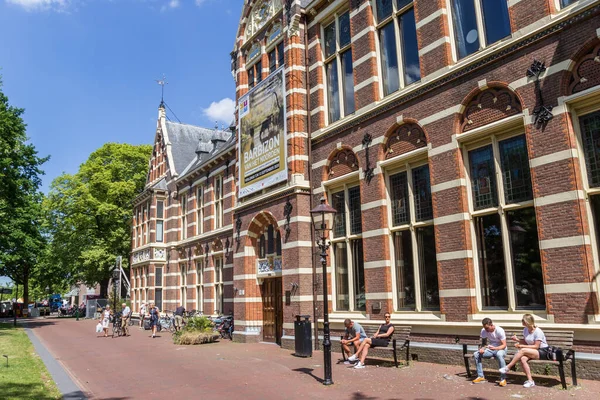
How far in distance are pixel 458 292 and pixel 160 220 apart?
23.7 m

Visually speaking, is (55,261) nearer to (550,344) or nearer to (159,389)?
(159,389)

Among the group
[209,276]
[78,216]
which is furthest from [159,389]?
[78,216]

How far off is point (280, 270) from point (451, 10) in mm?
9841

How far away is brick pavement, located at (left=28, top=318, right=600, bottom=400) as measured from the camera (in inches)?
339

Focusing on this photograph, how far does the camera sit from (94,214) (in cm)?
3953

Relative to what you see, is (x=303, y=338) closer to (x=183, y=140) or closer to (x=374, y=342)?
(x=374, y=342)

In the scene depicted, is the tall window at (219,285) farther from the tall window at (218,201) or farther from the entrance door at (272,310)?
the entrance door at (272,310)

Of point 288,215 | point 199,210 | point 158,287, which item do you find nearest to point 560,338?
point 288,215

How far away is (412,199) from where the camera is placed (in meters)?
12.9

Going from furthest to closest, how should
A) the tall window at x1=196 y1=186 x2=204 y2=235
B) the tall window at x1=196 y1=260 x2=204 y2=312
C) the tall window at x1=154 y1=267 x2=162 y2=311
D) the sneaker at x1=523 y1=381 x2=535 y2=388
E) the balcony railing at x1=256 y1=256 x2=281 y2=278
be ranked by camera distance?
the tall window at x1=154 y1=267 x2=162 y2=311 → the tall window at x1=196 y1=186 x2=204 y2=235 → the tall window at x1=196 y1=260 x2=204 y2=312 → the balcony railing at x1=256 y1=256 x2=281 y2=278 → the sneaker at x1=523 y1=381 x2=535 y2=388

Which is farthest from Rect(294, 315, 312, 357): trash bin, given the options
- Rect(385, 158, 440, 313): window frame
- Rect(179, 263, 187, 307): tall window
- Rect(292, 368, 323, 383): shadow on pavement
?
Rect(179, 263, 187, 307): tall window

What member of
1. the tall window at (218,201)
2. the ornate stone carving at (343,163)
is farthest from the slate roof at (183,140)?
the ornate stone carving at (343,163)

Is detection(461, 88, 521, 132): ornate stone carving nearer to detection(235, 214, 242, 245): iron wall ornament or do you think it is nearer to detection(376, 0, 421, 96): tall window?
detection(376, 0, 421, 96): tall window

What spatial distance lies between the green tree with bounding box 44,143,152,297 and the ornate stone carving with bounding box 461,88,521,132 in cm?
3286
